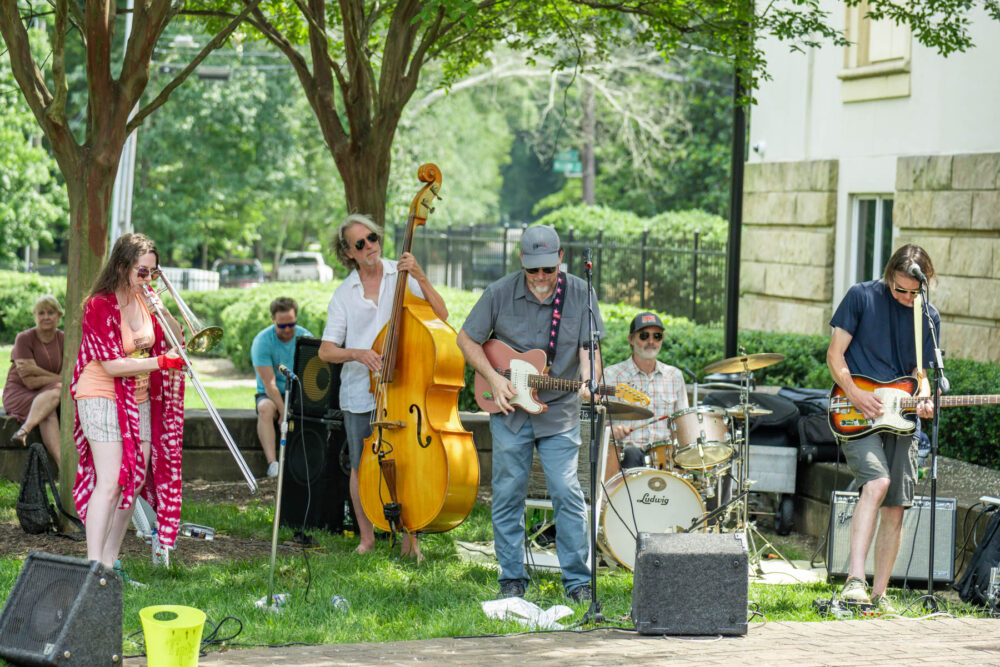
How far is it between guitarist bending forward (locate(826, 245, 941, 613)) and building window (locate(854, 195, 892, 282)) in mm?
7739

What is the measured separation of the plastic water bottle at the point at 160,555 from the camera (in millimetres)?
7141

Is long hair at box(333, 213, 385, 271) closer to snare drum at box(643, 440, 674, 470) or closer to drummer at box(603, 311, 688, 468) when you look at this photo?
drummer at box(603, 311, 688, 468)

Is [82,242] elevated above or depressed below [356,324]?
above

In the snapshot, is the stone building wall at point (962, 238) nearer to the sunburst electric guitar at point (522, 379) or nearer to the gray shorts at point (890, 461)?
the gray shorts at point (890, 461)

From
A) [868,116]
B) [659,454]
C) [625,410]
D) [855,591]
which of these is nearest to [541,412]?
[625,410]

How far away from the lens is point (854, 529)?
680 centimetres

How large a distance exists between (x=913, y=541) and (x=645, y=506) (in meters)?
1.57

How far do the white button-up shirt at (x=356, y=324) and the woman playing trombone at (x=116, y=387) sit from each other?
1.15 meters

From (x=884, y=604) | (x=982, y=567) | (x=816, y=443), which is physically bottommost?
(x=884, y=604)

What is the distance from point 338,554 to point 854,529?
307cm

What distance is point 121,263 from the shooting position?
6617 millimetres

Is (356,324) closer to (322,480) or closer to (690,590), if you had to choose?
(322,480)

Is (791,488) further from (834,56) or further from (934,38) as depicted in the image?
(834,56)

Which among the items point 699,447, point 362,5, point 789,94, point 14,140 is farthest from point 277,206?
point 699,447
